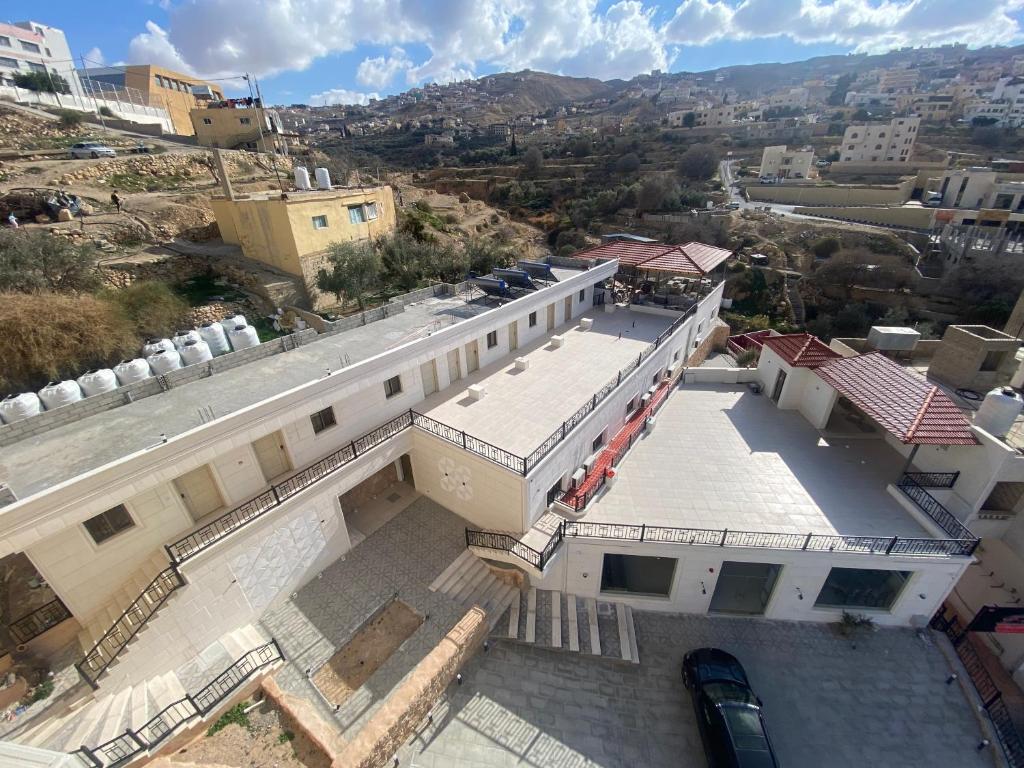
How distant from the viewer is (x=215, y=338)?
47.9 ft

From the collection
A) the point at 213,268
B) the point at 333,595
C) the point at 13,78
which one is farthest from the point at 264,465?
the point at 13,78

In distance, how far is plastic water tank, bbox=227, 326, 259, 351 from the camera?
1483 centimetres

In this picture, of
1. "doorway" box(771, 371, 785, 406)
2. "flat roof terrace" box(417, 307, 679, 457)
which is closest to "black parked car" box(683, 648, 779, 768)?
"flat roof terrace" box(417, 307, 679, 457)

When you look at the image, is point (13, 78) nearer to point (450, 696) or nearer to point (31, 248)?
point (31, 248)

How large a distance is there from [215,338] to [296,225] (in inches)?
679

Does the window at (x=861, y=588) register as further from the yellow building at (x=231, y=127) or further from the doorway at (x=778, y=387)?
the yellow building at (x=231, y=127)

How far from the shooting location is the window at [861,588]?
42.2 ft

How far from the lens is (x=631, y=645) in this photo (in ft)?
42.3

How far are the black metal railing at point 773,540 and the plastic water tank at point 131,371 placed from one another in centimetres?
1358

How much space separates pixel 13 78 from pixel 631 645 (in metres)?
93.7

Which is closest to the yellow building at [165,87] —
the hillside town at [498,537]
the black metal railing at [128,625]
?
the hillside town at [498,537]

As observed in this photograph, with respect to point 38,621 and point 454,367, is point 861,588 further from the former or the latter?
point 38,621

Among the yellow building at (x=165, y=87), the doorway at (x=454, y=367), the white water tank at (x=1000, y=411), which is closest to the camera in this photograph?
the white water tank at (x=1000, y=411)

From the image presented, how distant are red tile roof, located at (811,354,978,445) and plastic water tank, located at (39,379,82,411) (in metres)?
23.5
